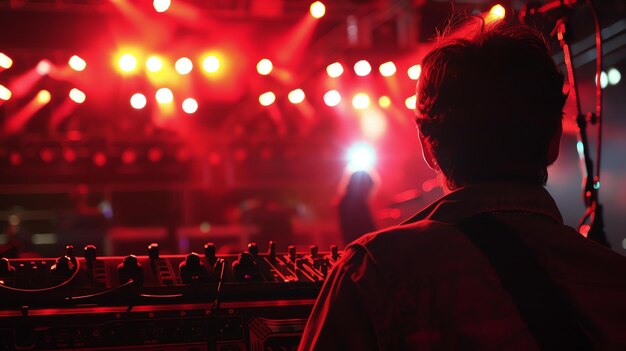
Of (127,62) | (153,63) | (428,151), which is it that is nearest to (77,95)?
(127,62)

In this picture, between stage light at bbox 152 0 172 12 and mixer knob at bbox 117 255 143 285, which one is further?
stage light at bbox 152 0 172 12

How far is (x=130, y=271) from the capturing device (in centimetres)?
159

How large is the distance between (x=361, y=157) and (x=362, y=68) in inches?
139

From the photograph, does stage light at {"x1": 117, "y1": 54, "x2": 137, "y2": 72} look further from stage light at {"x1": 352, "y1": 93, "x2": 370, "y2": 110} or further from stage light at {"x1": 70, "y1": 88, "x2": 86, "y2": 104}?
stage light at {"x1": 352, "y1": 93, "x2": 370, "y2": 110}

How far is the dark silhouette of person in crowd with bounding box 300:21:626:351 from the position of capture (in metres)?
1.09

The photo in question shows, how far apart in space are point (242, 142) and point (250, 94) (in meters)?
1.47

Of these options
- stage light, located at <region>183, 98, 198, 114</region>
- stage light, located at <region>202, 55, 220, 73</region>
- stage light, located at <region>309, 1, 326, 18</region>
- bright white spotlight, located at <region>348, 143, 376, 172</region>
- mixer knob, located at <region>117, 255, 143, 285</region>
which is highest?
stage light, located at <region>309, 1, 326, 18</region>

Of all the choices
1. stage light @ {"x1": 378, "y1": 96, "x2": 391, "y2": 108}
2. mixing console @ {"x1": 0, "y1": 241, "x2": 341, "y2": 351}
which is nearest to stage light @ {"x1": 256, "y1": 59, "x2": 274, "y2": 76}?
stage light @ {"x1": 378, "y1": 96, "x2": 391, "y2": 108}

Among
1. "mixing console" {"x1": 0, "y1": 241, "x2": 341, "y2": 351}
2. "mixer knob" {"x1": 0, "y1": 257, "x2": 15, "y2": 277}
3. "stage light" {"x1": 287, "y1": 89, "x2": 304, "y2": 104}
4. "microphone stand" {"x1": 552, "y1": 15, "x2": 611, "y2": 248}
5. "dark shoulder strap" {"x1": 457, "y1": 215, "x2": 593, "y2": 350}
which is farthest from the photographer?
"stage light" {"x1": 287, "y1": 89, "x2": 304, "y2": 104}

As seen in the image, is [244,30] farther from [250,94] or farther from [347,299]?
[347,299]

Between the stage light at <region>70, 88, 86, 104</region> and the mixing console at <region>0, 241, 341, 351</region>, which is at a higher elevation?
the stage light at <region>70, 88, 86, 104</region>

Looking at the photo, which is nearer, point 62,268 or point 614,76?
point 62,268

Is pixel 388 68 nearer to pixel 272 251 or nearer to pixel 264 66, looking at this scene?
pixel 264 66

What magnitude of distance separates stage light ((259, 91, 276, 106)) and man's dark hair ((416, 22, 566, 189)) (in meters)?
6.83
